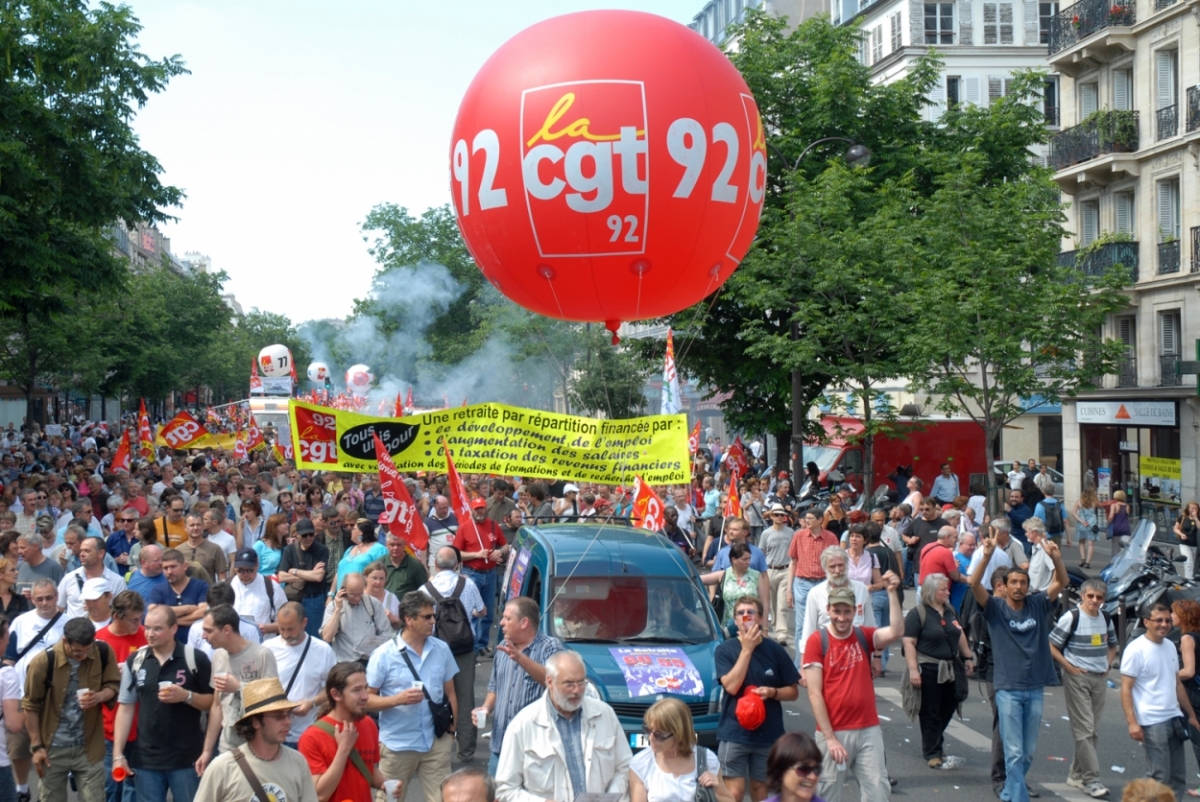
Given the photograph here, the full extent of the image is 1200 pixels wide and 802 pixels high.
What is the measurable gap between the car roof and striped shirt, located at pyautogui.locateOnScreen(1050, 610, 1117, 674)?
2822 millimetres

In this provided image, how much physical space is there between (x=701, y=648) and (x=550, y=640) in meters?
2.41

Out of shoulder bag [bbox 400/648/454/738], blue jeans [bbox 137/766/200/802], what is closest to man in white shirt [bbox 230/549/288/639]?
shoulder bag [bbox 400/648/454/738]

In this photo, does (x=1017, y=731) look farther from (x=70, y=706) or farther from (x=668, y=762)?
(x=70, y=706)

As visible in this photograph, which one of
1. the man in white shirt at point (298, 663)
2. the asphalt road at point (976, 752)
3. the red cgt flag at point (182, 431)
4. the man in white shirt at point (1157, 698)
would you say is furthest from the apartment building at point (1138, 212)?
the man in white shirt at point (298, 663)

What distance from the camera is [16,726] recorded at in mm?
7160

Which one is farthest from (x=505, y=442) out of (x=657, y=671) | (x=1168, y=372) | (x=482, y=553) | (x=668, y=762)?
(x=1168, y=372)

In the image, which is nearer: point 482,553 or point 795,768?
point 795,768

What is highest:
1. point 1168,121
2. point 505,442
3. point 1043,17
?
point 1043,17

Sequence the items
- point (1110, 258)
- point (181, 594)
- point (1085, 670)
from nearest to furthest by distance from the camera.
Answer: point (1085, 670) → point (181, 594) → point (1110, 258)

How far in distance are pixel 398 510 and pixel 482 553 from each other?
1000mm

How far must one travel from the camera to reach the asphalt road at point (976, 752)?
9172 millimetres

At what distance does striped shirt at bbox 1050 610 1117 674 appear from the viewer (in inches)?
356

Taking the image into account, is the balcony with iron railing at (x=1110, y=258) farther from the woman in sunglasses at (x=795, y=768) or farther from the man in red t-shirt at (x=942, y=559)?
the woman in sunglasses at (x=795, y=768)

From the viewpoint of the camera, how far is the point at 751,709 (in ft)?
23.3
